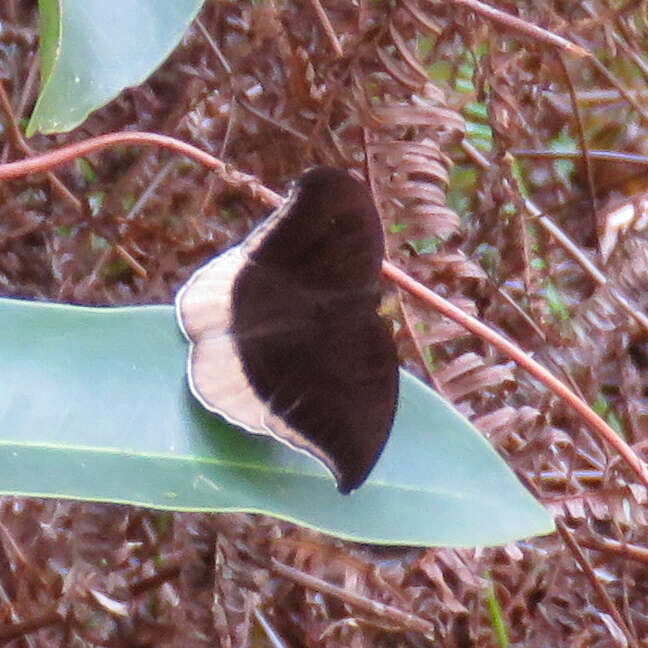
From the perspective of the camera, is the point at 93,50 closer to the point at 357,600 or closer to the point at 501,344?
the point at 501,344

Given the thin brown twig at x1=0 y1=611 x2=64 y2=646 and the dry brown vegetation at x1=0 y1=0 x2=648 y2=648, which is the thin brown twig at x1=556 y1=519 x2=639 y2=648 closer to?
the dry brown vegetation at x1=0 y1=0 x2=648 y2=648

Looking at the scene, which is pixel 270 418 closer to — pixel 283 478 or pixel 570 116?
pixel 283 478

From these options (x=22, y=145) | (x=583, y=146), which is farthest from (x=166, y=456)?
(x=583, y=146)

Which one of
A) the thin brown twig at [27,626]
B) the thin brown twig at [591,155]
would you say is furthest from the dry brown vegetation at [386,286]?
the thin brown twig at [591,155]

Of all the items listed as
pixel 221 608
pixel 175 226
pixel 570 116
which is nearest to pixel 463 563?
pixel 221 608

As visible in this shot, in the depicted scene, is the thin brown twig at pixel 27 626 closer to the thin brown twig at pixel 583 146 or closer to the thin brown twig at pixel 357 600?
the thin brown twig at pixel 357 600

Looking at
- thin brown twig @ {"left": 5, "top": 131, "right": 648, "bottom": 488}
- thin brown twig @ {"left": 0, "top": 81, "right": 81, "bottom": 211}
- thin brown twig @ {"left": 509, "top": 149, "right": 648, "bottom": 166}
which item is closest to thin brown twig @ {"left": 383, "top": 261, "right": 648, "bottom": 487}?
thin brown twig @ {"left": 5, "top": 131, "right": 648, "bottom": 488}
